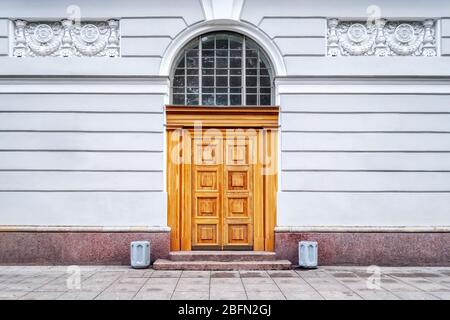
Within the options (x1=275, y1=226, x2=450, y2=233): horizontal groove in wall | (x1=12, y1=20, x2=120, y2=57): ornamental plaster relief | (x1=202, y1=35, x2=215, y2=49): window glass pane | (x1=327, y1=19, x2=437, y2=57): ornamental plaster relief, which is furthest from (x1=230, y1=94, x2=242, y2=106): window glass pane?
(x1=275, y1=226, x2=450, y2=233): horizontal groove in wall

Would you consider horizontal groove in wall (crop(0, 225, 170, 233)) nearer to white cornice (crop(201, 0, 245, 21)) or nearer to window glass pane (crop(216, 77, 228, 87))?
window glass pane (crop(216, 77, 228, 87))

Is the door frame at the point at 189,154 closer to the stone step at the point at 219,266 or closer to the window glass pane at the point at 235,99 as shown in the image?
the window glass pane at the point at 235,99

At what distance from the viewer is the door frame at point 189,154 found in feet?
35.4

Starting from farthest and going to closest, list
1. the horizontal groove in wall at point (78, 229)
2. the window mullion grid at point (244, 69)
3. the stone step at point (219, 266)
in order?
the window mullion grid at point (244, 69) → the horizontal groove in wall at point (78, 229) → the stone step at point (219, 266)

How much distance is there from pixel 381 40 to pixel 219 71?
3831 mm

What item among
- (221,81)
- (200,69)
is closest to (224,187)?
(221,81)

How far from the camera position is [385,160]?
10.6 metres

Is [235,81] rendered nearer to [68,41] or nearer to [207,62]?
[207,62]

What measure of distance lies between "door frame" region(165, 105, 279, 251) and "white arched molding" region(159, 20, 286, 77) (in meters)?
0.94

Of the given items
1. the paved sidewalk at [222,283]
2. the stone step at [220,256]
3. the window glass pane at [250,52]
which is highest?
the window glass pane at [250,52]

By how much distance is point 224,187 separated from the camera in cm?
1097

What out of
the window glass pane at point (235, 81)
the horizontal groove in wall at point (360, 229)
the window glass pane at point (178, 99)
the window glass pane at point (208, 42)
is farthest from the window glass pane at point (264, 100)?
the horizontal groove in wall at point (360, 229)

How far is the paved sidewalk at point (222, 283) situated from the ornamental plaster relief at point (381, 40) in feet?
16.2

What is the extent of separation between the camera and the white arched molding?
10.7 m
